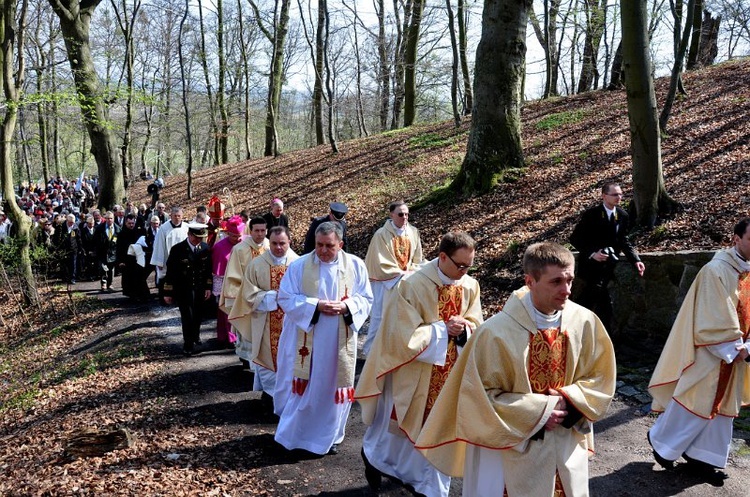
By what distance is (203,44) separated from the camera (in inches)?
1214

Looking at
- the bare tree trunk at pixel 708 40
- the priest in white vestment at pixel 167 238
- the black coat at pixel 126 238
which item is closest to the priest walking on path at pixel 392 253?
the priest in white vestment at pixel 167 238

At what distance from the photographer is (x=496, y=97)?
515 inches

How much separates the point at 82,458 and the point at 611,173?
1075 cm

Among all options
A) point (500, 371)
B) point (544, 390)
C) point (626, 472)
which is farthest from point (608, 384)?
point (626, 472)

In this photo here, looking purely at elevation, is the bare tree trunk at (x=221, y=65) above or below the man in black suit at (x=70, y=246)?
above

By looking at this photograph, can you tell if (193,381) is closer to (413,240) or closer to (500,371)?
(413,240)

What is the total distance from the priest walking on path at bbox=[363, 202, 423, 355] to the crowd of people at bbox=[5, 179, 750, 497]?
2cm

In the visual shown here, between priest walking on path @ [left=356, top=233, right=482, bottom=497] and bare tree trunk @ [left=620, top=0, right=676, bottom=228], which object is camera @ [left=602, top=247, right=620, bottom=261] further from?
priest walking on path @ [left=356, top=233, right=482, bottom=497]

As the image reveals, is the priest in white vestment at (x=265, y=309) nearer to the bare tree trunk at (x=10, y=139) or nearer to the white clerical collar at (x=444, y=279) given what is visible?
the white clerical collar at (x=444, y=279)

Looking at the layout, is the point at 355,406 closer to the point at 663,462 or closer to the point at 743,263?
the point at 663,462

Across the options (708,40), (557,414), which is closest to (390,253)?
(557,414)

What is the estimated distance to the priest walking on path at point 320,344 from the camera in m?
5.70

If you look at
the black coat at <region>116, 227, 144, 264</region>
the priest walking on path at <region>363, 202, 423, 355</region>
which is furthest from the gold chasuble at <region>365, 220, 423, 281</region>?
the black coat at <region>116, 227, 144, 264</region>

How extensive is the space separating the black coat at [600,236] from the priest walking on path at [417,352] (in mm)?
3322
